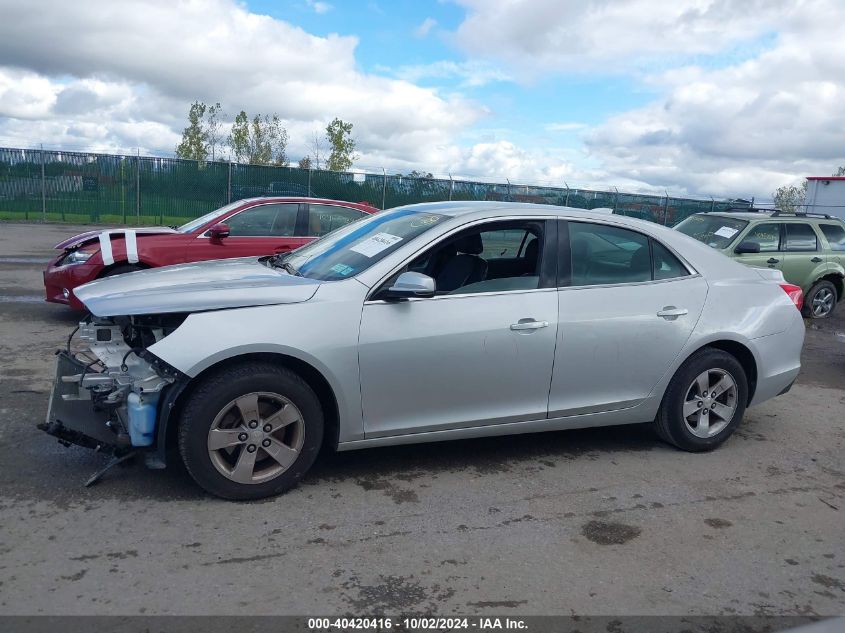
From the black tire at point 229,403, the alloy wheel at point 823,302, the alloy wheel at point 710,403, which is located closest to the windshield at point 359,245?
the black tire at point 229,403

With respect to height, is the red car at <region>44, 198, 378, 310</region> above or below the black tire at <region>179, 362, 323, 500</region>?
above

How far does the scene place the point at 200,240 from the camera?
8477 mm

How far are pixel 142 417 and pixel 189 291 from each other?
72cm

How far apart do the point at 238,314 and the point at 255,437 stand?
2.15ft

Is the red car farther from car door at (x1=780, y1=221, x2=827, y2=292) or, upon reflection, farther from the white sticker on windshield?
car door at (x1=780, y1=221, x2=827, y2=292)

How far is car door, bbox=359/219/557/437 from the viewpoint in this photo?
4.10 meters

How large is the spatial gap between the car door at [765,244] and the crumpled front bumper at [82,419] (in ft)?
30.3

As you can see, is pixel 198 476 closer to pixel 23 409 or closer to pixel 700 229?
pixel 23 409

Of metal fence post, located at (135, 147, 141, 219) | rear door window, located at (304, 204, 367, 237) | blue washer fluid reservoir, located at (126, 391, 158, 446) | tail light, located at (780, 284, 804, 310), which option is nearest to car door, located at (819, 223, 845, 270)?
tail light, located at (780, 284, 804, 310)

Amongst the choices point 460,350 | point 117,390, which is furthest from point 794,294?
point 117,390

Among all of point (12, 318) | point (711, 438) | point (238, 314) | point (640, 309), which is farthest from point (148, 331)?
point (12, 318)

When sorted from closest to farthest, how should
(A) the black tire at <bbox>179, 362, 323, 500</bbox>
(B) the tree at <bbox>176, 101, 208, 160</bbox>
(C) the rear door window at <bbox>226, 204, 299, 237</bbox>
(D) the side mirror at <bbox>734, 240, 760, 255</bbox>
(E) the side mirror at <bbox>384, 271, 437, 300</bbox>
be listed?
(A) the black tire at <bbox>179, 362, 323, 500</bbox> < (E) the side mirror at <bbox>384, 271, 437, 300</bbox> < (C) the rear door window at <bbox>226, 204, 299, 237</bbox> < (D) the side mirror at <bbox>734, 240, 760, 255</bbox> < (B) the tree at <bbox>176, 101, 208, 160</bbox>

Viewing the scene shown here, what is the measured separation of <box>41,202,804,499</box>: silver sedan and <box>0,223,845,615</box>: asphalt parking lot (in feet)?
0.95

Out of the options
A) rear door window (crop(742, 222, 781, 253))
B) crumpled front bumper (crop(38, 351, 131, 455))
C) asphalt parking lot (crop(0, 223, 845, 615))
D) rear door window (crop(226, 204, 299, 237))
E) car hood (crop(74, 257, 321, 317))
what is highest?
rear door window (crop(742, 222, 781, 253))
